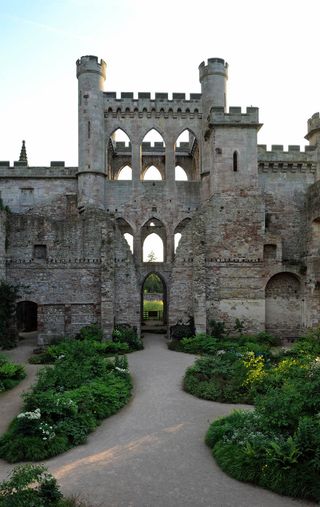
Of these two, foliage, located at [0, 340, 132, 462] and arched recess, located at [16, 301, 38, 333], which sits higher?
arched recess, located at [16, 301, 38, 333]

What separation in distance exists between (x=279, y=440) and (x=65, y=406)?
5.44m

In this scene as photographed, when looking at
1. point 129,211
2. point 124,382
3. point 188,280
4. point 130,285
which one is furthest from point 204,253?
point 124,382

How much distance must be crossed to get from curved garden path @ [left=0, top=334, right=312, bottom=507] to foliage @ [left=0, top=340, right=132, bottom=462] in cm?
30

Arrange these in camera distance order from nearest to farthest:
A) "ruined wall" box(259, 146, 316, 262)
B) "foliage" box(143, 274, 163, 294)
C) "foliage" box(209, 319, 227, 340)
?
"foliage" box(209, 319, 227, 340), "ruined wall" box(259, 146, 316, 262), "foliage" box(143, 274, 163, 294)

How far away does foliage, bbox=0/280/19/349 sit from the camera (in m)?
20.9

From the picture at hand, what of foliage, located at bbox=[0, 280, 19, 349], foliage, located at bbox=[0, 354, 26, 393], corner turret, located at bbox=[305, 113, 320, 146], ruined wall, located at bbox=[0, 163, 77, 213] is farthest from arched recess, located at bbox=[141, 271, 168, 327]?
corner turret, located at bbox=[305, 113, 320, 146]

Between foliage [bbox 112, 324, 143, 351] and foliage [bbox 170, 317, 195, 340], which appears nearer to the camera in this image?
foliage [bbox 112, 324, 143, 351]

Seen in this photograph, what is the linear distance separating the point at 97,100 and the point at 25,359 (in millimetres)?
16913

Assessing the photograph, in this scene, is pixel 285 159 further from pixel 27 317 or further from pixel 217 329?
pixel 27 317

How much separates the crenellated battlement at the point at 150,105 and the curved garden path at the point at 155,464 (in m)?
19.9

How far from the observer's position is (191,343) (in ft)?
68.1

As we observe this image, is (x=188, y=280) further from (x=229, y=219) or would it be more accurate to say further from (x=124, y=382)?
(x=124, y=382)

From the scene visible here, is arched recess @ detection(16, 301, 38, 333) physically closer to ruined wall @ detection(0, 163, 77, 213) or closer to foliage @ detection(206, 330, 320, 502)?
ruined wall @ detection(0, 163, 77, 213)

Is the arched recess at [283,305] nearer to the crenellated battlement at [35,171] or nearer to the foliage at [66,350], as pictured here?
the foliage at [66,350]
